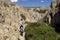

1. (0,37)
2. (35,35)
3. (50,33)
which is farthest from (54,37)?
(0,37)

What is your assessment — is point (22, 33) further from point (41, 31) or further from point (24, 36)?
point (41, 31)

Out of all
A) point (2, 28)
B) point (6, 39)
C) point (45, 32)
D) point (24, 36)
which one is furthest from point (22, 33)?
point (6, 39)

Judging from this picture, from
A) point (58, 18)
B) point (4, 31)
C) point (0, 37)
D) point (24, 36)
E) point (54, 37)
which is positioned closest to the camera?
point (0, 37)

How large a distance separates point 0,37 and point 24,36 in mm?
10022

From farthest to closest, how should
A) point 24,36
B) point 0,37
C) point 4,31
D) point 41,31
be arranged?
1. point 24,36
2. point 41,31
3. point 4,31
4. point 0,37

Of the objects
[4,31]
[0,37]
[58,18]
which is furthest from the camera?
[58,18]

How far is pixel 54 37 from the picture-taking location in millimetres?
28359

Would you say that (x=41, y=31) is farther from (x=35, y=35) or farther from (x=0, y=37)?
(x=0, y=37)

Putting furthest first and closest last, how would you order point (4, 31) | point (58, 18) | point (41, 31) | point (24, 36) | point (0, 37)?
point (58, 18) < point (24, 36) < point (41, 31) < point (4, 31) < point (0, 37)

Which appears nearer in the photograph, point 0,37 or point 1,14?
point 0,37

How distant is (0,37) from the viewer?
23547 mm

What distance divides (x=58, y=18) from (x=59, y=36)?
914cm

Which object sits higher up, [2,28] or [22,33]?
[2,28]

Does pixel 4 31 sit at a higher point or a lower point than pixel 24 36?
higher
